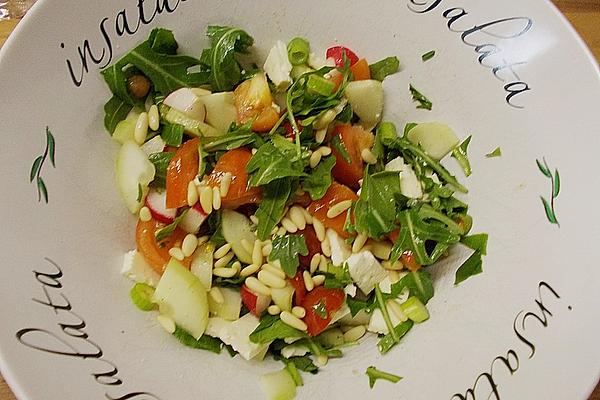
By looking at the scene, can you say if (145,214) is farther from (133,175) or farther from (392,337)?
(392,337)

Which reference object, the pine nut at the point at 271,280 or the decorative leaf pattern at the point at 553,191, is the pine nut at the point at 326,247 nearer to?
the pine nut at the point at 271,280

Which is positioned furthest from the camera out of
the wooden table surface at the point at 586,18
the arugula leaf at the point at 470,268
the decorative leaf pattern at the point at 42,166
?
the wooden table surface at the point at 586,18

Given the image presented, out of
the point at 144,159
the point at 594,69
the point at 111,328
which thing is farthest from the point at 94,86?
the point at 594,69

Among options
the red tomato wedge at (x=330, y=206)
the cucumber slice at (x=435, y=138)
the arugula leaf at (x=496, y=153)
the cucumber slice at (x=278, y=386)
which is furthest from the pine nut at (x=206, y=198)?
the arugula leaf at (x=496, y=153)

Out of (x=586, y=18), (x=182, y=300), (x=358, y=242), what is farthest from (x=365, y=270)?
(x=586, y=18)

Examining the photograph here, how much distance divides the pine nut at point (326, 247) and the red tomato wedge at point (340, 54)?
1.30 ft

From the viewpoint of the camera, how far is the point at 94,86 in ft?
4.33

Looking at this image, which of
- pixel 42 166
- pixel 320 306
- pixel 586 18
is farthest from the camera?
pixel 586 18

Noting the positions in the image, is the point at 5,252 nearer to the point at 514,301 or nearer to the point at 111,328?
the point at 111,328

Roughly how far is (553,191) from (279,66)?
0.62 metres

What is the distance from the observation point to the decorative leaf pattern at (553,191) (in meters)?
1.26

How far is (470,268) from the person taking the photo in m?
1.31

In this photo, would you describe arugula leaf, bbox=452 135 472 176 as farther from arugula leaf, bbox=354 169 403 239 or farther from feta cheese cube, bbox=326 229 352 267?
feta cheese cube, bbox=326 229 352 267

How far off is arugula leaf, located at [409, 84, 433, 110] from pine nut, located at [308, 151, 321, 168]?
0.92 ft
